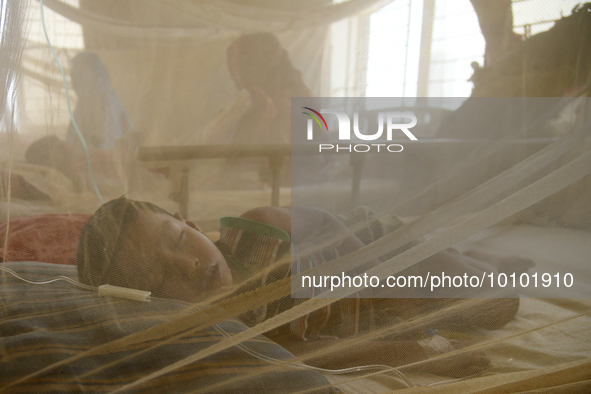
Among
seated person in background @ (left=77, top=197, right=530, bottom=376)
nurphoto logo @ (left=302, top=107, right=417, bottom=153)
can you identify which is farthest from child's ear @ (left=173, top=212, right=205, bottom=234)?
nurphoto logo @ (left=302, top=107, right=417, bottom=153)

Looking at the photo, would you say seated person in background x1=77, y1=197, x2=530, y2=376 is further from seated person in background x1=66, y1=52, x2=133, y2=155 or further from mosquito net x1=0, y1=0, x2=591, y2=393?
seated person in background x1=66, y1=52, x2=133, y2=155

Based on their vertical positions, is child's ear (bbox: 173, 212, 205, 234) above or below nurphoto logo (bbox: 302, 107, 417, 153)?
below

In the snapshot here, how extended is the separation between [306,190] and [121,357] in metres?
0.44

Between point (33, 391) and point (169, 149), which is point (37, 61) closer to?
point (169, 149)

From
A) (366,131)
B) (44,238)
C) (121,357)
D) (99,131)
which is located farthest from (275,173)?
(44,238)

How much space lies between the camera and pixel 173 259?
705 millimetres

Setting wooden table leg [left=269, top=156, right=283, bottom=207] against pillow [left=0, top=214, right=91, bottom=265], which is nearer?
wooden table leg [left=269, top=156, right=283, bottom=207]

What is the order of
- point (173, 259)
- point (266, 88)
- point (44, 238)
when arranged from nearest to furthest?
point (266, 88)
point (173, 259)
point (44, 238)

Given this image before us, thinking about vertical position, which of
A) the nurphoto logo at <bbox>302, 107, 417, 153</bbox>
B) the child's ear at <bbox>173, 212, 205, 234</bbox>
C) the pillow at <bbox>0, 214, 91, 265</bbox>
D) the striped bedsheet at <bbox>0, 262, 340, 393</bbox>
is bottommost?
the striped bedsheet at <bbox>0, 262, 340, 393</bbox>

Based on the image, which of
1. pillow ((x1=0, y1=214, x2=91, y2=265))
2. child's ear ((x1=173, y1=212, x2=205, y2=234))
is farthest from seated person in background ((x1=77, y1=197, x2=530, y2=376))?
pillow ((x1=0, y1=214, x2=91, y2=265))

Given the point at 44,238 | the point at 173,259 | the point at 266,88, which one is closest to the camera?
the point at 266,88

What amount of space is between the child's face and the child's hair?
17mm

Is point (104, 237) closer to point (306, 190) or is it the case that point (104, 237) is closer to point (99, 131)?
point (99, 131)

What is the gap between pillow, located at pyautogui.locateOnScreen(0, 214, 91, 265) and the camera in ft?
2.61
